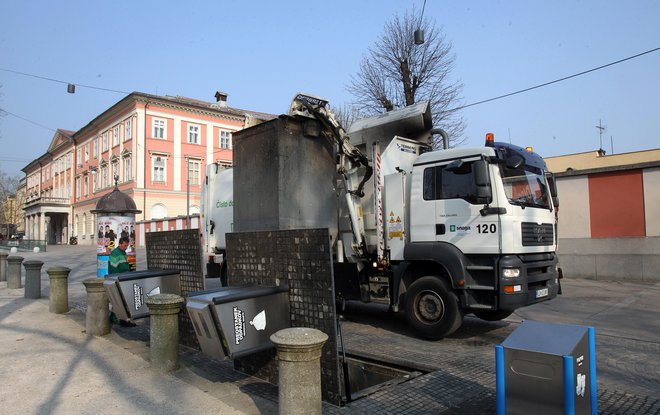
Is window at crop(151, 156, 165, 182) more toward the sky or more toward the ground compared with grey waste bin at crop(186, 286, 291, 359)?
more toward the sky

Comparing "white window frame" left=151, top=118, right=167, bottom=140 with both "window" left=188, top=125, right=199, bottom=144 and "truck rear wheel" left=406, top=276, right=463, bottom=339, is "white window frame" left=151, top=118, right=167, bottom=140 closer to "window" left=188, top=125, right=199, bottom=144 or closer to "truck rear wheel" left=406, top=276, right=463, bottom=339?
"window" left=188, top=125, right=199, bottom=144

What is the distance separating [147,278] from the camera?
6398mm

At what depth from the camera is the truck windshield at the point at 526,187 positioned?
21.7ft

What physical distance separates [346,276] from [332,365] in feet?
12.1

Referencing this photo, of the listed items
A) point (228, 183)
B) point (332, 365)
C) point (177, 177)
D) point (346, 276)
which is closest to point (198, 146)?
point (177, 177)

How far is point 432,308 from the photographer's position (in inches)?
269

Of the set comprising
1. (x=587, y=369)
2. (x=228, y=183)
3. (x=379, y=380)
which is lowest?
(x=379, y=380)

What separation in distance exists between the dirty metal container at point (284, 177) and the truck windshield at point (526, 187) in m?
3.06

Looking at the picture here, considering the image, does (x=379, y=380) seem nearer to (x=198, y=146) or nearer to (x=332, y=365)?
(x=332, y=365)

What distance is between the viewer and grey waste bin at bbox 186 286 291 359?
4023mm

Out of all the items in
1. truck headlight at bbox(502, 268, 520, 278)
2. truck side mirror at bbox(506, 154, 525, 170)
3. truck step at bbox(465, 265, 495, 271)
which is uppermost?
truck side mirror at bbox(506, 154, 525, 170)

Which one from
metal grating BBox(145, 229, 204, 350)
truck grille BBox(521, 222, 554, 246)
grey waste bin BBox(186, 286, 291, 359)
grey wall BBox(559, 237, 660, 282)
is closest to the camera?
grey waste bin BBox(186, 286, 291, 359)

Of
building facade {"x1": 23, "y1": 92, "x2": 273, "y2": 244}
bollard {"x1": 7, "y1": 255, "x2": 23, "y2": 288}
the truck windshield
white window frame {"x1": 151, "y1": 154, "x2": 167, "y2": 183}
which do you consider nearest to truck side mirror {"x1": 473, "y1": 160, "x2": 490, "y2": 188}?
the truck windshield

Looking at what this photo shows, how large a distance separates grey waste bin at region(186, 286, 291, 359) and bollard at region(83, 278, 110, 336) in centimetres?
370
